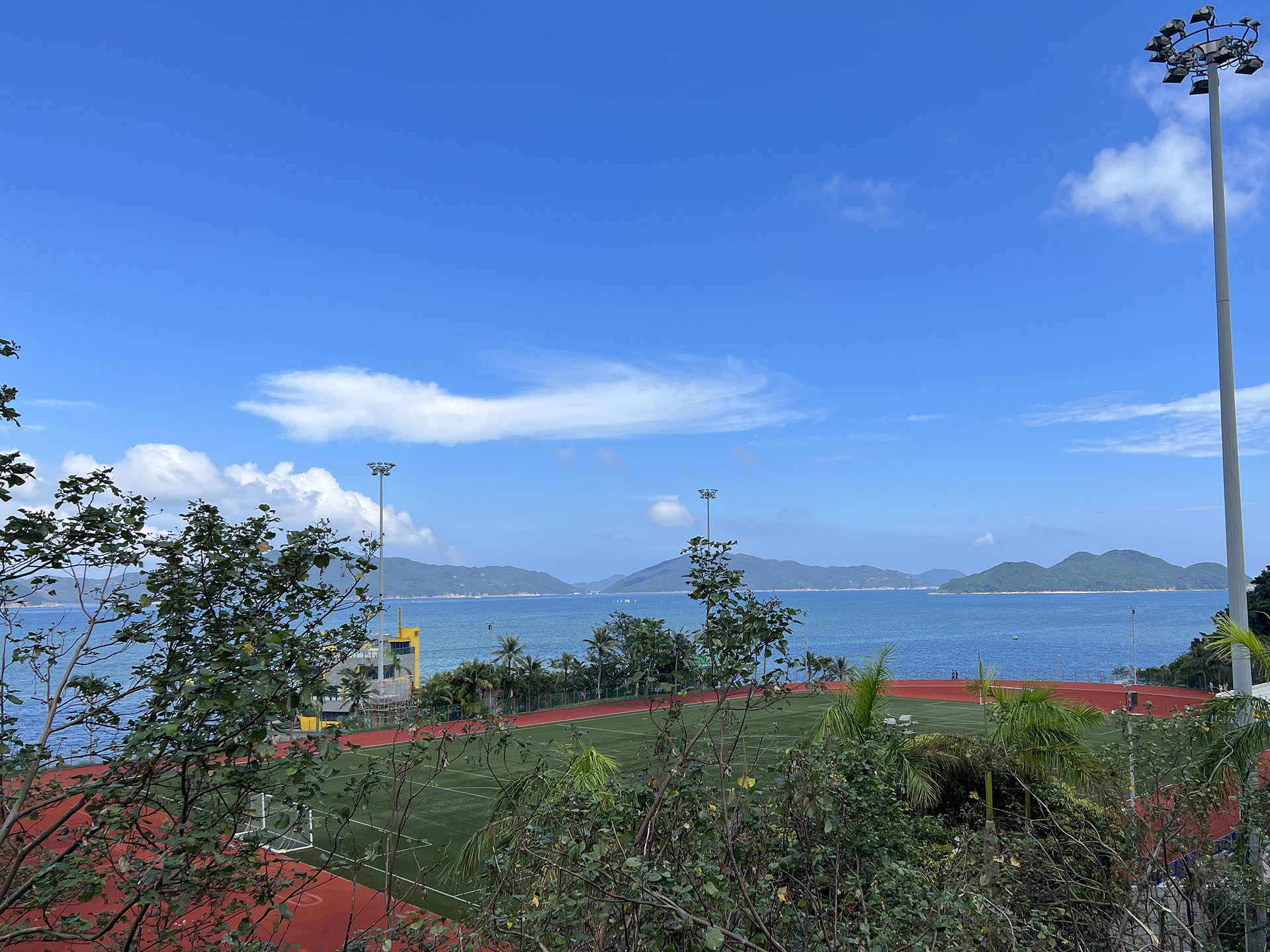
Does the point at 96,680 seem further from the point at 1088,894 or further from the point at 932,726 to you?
the point at 932,726

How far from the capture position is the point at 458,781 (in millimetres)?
32625

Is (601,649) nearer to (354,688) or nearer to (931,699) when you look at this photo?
(931,699)

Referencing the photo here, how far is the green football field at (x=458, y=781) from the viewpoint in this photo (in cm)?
722

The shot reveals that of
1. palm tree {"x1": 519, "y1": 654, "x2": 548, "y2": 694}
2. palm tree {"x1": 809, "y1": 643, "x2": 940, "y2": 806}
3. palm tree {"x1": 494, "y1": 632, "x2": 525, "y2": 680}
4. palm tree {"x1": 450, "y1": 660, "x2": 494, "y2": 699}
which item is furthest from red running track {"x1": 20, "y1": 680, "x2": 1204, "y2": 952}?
palm tree {"x1": 494, "y1": 632, "x2": 525, "y2": 680}

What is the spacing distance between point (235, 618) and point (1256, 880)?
903 cm

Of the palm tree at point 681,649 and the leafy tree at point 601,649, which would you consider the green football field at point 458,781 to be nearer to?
the palm tree at point 681,649

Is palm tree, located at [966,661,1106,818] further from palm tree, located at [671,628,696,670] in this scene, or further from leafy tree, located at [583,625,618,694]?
leafy tree, located at [583,625,618,694]

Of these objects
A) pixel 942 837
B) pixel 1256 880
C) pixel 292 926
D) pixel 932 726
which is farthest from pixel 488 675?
pixel 1256 880

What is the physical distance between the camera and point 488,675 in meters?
48.6

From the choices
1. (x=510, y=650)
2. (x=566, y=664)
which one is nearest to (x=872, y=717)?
(x=510, y=650)

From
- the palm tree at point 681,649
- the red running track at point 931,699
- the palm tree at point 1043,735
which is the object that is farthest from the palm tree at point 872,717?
the red running track at point 931,699

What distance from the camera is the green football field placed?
7223 mm

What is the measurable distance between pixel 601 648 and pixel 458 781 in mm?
24989

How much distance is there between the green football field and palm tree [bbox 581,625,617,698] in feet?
24.5
